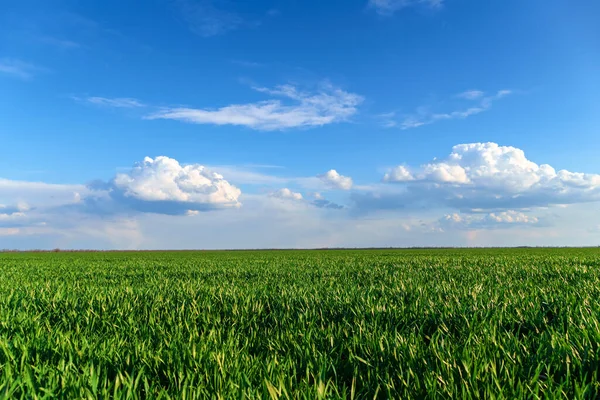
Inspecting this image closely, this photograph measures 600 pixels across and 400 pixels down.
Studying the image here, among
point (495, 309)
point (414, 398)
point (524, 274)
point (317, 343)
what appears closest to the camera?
point (414, 398)

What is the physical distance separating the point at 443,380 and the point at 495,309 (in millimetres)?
2860

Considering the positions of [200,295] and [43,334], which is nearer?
[43,334]

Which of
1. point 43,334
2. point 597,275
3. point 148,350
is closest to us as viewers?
point 148,350

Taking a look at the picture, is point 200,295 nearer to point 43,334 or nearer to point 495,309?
point 43,334

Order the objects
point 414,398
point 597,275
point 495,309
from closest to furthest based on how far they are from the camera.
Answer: point 414,398, point 495,309, point 597,275

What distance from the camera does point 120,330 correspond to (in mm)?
4801

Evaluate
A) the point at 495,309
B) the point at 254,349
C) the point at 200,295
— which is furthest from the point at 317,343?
the point at 200,295

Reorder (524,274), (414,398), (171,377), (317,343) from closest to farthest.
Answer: (414,398)
(171,377)
(317,343)
(524,274)

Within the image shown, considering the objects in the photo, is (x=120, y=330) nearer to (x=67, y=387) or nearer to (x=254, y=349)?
(x=254, y=349)

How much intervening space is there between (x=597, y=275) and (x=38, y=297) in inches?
483

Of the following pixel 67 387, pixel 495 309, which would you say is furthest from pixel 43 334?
pixel 495 309

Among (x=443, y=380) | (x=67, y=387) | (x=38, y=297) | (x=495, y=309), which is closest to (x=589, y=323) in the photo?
(x=495, y=309)

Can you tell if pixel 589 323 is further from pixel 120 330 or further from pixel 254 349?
pixel 120 330

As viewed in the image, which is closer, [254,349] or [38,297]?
[254,349]
